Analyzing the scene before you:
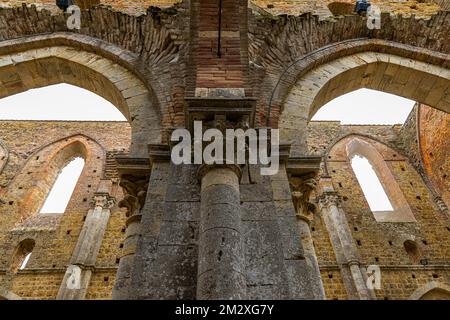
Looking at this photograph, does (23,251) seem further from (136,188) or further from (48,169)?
(136,188)

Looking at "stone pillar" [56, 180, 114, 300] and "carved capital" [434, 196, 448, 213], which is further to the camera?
"carved capital" [434, 196, 448, 213]

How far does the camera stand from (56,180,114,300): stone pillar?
8.61 meters

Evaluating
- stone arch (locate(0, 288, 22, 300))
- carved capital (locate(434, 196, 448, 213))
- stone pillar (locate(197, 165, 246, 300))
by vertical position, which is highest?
carved capital (locate(434, 196, 448, 213))

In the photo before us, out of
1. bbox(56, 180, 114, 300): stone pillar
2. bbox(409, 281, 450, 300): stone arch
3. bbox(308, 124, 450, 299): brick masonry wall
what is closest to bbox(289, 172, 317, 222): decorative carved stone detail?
bbox(308, 124, 450, 299): brick masonry wall

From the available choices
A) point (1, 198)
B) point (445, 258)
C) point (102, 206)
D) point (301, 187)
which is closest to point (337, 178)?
point (445, 258)

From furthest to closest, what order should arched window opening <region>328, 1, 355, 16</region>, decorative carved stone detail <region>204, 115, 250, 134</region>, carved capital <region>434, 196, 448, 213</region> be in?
carved capital <region>434, 196, 448, 213</region>, arched window opening <region>328, 1, 355, 16</region>, decorative carved stone detail <region>204, 115, 250, 134</region>

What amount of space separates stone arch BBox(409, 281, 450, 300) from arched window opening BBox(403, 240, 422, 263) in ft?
3.23

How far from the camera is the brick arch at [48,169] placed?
11.0 meters

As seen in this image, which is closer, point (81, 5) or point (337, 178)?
point (81, 5)

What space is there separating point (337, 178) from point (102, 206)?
26.8 ft

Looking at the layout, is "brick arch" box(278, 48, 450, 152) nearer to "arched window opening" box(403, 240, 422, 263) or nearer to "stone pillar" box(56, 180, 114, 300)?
"arched window opening" box(403, 240, 422, 263)

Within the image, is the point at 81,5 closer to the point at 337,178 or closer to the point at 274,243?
the point at 274,243

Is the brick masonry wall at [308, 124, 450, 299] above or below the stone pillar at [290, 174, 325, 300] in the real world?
above

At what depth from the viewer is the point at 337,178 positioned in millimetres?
12008
